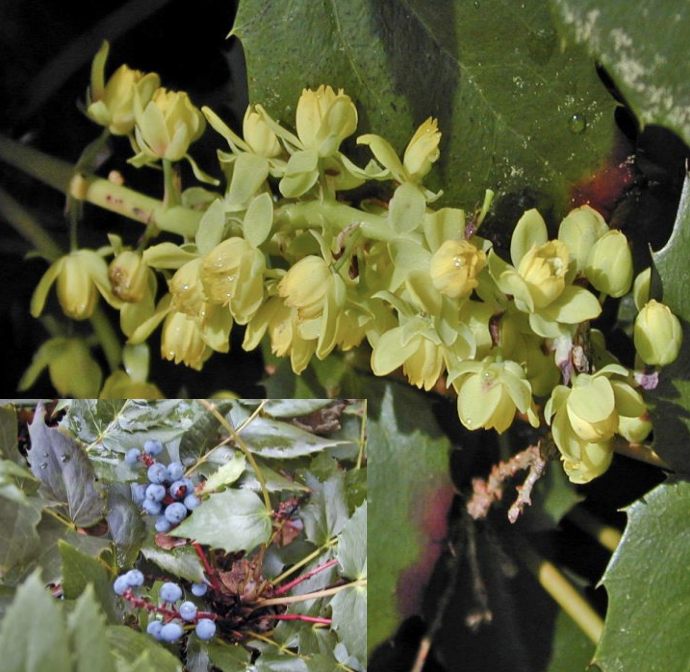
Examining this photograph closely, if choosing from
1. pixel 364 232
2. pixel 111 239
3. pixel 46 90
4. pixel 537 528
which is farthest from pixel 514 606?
pixel 46 90

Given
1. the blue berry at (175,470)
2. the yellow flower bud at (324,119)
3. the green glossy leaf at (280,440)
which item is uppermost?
the yellow flower bud at (324,119)

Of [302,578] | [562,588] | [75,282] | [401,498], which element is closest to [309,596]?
[302,578]

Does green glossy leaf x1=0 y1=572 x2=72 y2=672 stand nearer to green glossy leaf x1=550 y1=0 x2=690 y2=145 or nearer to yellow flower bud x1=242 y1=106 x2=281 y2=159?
yellow flower bud x1=242 y1=106 x2=281 y2=159

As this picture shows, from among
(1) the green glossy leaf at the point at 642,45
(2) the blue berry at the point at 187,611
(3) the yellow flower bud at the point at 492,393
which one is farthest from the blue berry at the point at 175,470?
(1) the green glossy leaf at the point at 642,45

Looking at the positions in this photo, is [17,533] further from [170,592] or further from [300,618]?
[300,618]

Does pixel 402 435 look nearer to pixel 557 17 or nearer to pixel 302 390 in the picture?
pixel 302 390

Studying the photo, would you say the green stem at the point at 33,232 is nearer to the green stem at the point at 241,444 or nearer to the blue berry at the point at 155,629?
the green stem at the point at 241,444
